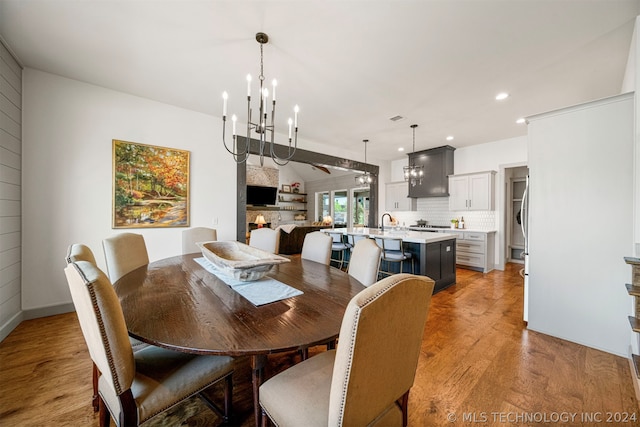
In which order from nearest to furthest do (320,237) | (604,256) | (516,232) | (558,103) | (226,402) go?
(226,402)
(604,256)
(320,237)
(558,103)
(516,232)

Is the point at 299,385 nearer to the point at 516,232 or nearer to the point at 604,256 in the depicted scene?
the point at 604,256

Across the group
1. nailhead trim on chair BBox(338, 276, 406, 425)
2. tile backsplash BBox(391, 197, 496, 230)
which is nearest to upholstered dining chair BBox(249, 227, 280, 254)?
nailhead trim on chair BBox(338, 276, 406, 425)

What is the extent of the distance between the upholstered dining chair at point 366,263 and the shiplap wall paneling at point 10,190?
3156 millimetres

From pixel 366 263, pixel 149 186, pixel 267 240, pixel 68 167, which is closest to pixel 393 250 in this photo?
pixel 267 240

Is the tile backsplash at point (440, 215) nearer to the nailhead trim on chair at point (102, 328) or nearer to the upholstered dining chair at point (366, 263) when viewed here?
the upholstered dining chair at point (366, 263)

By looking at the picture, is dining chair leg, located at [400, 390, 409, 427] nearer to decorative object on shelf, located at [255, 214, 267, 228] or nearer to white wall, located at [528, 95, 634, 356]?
white wall, located at [528, 95, 634, 356]

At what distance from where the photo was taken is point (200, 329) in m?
0.98

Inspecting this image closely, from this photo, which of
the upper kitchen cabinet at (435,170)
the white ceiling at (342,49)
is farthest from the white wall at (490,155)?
the white ceiling at (342,49)

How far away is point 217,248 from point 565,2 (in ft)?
10.5

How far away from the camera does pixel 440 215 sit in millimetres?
6027

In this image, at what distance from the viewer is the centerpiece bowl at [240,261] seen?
144 centimetres

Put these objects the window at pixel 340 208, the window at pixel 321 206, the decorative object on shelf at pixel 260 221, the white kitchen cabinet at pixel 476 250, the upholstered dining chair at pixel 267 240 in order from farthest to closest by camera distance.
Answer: the window at pixel 321 206, the window at pixel 340 208, the decorative object on shelf at pixel 260 221, the white kitchen cabinet at pixel 476 250, the upholstered dining chair at pixel 267 240

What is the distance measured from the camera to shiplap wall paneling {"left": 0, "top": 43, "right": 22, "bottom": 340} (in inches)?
85.5

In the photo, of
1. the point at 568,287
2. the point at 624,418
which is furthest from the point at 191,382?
the point at 568,287
